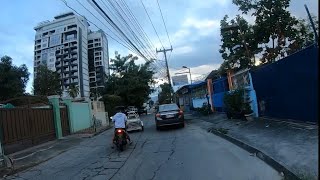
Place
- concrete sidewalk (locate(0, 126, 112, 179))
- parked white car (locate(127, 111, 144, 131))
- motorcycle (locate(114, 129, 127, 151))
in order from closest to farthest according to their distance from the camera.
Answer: concrete sidewalk (locate(0, 126, 112, 179)) → motorcycle (locate(114, 129, 127, 151)) → parked white car (locate(127, 111, 144, 131))

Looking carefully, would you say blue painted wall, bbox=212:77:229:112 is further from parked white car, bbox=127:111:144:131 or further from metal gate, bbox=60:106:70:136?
metal gate, bbox=60:106:70:136

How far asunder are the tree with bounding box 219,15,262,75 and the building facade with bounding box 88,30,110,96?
21851 millimetres

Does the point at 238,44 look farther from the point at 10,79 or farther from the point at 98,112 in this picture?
the point at 10,79

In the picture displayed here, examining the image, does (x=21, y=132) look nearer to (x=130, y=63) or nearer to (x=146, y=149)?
(x=146, y=149)

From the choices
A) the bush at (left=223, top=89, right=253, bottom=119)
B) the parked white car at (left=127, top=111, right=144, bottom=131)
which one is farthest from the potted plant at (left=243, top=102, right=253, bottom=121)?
the parked white car at (left=127, top=111, right=144, bottom=131)

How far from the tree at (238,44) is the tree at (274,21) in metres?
1.48

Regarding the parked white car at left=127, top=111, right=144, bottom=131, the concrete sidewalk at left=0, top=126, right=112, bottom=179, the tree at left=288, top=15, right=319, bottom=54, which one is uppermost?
the tree at left=288, top=15, right=319, bottom=54

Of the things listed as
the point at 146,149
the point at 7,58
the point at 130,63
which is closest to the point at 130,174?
the point at 146,149

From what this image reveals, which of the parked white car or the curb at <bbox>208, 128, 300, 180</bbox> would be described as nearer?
the curb at <bbox>208, 128, 300, 180</bbox>

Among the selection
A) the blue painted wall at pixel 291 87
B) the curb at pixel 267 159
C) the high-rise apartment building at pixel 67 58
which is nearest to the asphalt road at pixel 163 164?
the curb at pixel 267 159

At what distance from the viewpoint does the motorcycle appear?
15438mm

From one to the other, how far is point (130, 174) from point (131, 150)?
5.29m

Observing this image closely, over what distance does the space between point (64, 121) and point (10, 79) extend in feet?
89.0

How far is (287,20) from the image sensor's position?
29250mm
